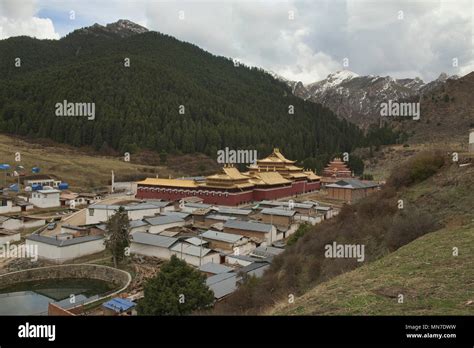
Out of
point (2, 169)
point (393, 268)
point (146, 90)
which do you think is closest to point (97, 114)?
point (146, 90)

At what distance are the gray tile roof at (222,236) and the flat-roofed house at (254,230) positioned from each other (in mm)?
1460

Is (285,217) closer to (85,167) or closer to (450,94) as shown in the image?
(85,167)

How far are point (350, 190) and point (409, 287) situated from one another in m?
38.7

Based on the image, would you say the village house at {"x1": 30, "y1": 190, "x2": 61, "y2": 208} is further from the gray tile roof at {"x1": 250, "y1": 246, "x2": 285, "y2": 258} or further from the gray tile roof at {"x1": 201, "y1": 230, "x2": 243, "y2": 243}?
the gray tile roof at {"x1": 250, "y1": 246, "x2": 285, "y2": 258}

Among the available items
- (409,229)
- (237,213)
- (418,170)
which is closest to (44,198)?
(237,213)

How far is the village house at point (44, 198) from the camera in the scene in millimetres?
43969

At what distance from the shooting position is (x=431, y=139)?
73500 mm

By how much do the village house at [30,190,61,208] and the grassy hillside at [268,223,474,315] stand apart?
4052 cm

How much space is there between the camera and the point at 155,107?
102 metres

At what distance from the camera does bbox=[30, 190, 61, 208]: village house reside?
43969mm

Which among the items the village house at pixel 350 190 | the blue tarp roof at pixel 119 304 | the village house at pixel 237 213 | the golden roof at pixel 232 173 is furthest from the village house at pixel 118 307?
the village house at pixel 350 190

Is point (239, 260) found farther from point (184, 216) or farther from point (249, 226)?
point (184, 216)

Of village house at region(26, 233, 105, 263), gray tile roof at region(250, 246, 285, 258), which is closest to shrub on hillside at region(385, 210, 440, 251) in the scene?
gray tile roof at region(250, 246, 285, 258)
